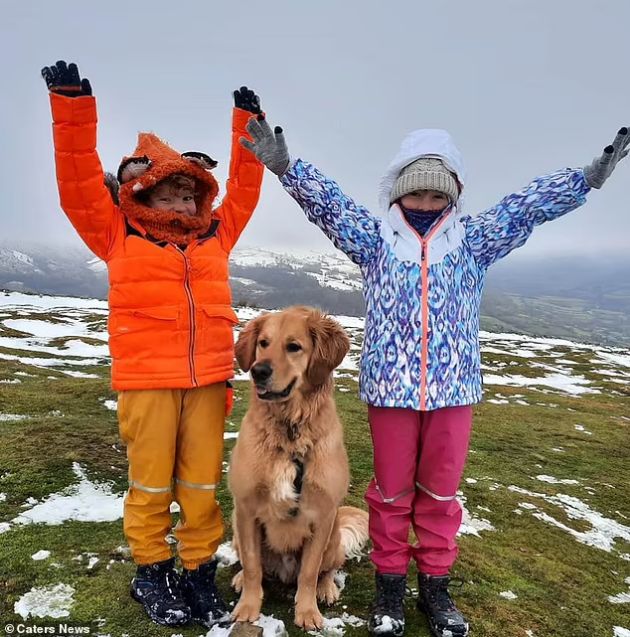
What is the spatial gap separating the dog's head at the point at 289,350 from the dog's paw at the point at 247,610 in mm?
1774

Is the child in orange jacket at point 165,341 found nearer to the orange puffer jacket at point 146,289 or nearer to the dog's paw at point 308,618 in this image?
the orange puffer jacket at point 146,289

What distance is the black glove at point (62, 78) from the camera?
3.49 metres

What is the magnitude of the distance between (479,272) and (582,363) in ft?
168

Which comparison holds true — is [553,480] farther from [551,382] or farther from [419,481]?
[551,382]

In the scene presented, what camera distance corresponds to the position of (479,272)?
4.49 m

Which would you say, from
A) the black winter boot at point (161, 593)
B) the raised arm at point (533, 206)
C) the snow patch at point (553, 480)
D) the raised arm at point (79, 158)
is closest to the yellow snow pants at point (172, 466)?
the black winter boot at point (161, 593)

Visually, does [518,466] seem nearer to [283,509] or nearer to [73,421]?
[283,509]

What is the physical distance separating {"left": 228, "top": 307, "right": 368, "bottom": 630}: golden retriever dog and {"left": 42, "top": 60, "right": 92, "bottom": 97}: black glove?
2301 mm

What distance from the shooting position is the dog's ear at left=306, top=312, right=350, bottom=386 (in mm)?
4234

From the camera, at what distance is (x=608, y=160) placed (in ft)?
13.3

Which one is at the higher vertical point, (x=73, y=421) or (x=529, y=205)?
(x=529, y=205)

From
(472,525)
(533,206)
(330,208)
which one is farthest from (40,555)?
(533,206)

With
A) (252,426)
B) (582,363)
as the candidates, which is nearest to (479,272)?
(252,426)

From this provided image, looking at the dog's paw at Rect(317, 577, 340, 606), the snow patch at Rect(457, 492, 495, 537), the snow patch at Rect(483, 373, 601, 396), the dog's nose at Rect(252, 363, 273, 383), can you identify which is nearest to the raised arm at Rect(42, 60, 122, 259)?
the dog's nose at Rect(252, 363, 273, 383)
